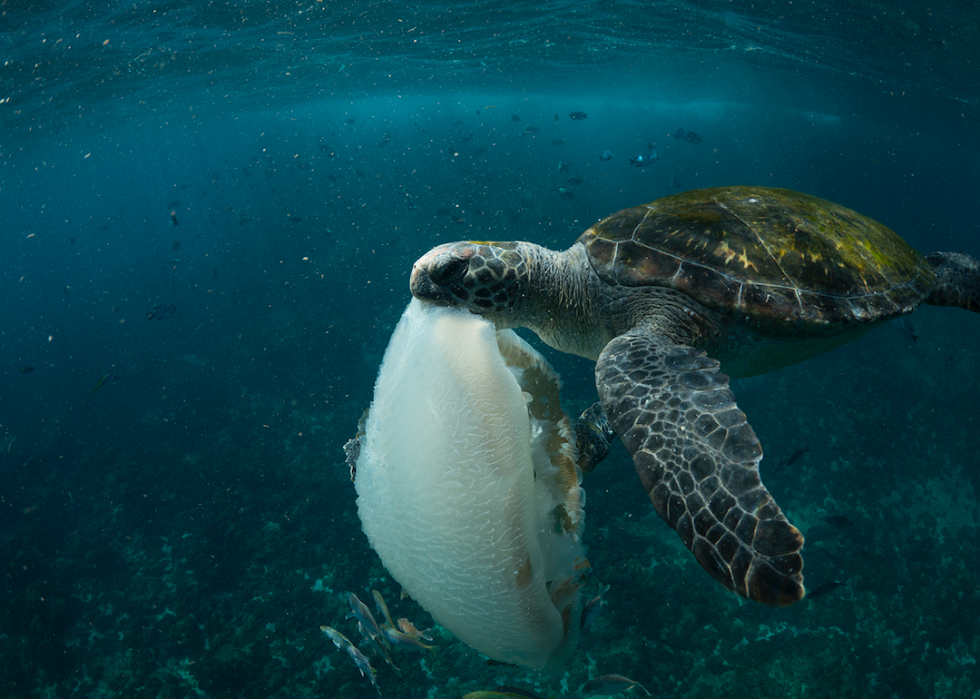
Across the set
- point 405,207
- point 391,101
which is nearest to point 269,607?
point 405,207

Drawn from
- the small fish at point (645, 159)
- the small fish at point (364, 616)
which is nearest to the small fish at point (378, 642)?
the small fish at point (364, 616)

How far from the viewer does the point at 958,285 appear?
137 inches

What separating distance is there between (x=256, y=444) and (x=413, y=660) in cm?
573

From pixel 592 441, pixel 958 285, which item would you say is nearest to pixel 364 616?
pixel 592 441

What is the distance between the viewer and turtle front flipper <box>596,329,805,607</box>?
5.03 ft

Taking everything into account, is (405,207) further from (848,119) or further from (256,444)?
(848,119)

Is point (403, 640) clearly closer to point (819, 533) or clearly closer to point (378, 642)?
point (378, 642)

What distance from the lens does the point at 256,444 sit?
30.0 ft

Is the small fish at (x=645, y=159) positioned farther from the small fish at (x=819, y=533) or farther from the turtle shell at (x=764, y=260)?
the small fish at (x=819, y=533)

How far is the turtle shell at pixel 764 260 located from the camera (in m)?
2.66

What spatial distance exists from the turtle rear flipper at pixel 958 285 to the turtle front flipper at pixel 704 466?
2.58 metres

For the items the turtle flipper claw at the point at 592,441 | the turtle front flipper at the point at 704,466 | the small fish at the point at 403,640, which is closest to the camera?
the turtle front flipper at the point at 704,466

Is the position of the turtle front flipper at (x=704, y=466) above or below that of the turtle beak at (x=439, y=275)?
below

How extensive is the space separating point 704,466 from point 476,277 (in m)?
1.47
